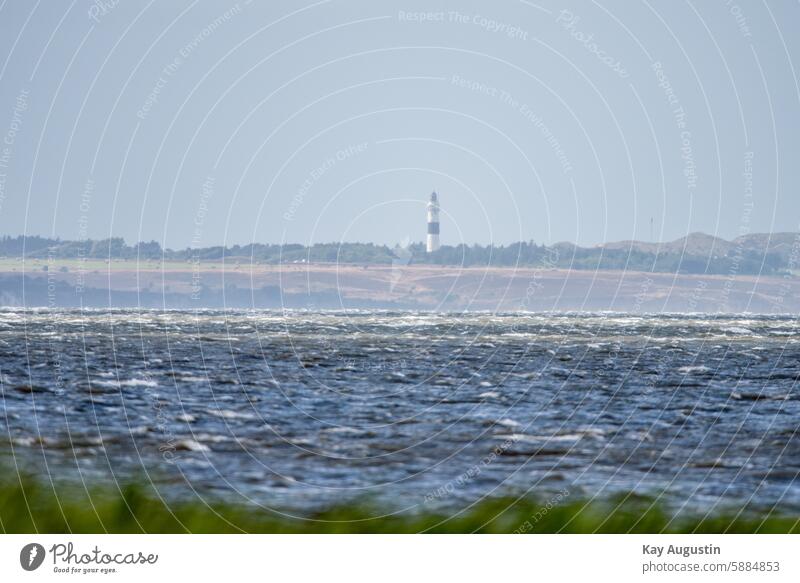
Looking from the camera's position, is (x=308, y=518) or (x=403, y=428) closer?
(x=308, y=518)

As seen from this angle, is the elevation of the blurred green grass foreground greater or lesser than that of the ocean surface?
greater

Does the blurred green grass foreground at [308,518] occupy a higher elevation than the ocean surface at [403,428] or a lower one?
higher

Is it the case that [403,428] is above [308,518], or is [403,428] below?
below

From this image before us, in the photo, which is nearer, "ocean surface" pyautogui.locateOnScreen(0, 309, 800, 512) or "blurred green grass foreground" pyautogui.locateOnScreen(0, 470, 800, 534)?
"blurred green grass foreground" pyautogui.locateOnScreen(0, 470, 800, 534)

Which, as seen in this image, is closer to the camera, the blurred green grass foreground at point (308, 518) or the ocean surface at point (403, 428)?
the blurred green grass foreground at point (308, 518)
